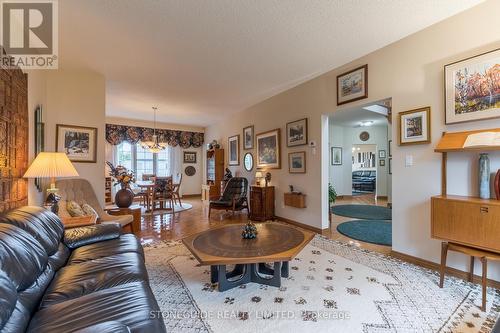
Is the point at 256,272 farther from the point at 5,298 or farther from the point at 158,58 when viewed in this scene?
the point at 158,58

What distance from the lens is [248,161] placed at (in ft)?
19.4

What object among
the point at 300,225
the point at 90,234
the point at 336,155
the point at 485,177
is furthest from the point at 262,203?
the point at 336,155

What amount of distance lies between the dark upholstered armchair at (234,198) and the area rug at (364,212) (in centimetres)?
233

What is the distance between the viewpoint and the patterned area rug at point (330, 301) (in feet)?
5.32

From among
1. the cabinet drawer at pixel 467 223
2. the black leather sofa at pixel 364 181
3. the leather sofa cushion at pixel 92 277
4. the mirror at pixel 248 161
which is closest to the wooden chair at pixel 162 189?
the mirror at pixel 248 161

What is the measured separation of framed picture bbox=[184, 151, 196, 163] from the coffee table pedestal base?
6.60 meters

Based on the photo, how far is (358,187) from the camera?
962cm

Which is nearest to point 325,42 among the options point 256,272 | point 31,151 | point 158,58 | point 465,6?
point 465,6

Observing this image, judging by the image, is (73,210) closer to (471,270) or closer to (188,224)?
(188,224)

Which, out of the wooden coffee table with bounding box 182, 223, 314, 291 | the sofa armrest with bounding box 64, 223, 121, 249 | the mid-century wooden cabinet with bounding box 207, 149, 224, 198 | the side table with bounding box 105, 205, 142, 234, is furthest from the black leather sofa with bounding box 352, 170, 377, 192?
the sofa armrest with bounding box 64, 223, 121, 249

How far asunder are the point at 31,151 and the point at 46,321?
248 cm

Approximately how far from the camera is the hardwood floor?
3623mm

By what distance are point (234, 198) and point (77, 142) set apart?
3011 mm

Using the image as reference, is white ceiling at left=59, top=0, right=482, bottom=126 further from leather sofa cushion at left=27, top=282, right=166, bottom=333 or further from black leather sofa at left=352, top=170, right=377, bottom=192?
black leather sofa at left=352, top=170, right=377, bottom=192
